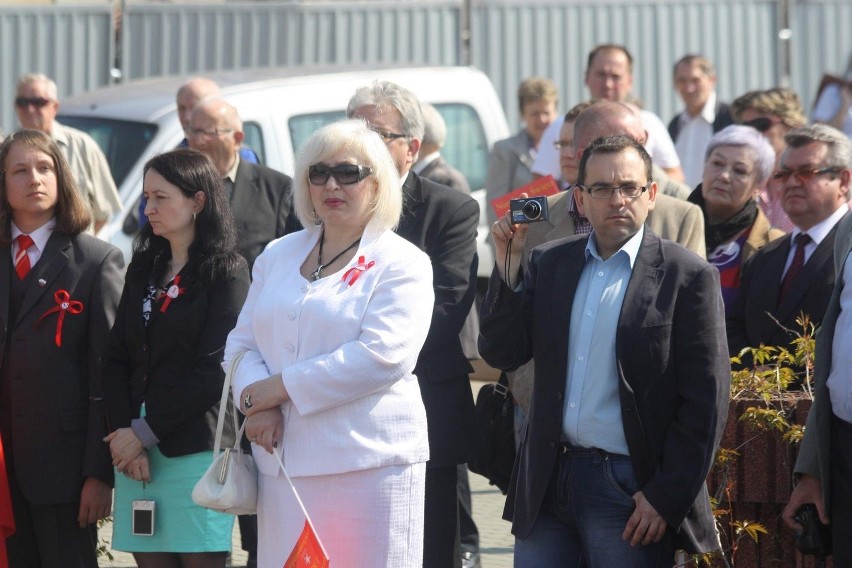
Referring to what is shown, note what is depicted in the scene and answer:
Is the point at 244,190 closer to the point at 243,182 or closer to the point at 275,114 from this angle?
the point at 243,182

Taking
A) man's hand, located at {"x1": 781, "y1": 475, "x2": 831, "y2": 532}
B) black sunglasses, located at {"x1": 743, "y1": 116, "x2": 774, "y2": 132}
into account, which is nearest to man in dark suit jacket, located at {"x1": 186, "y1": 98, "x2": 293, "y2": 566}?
man's hand, located at {"x1": 781, "y1": 475, "x2": 831, "y2": 532}

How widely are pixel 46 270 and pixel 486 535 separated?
2.94m

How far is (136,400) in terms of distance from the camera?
5398mm

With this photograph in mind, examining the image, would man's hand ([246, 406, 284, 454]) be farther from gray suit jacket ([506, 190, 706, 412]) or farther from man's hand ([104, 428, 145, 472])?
gray suit jacket ([506, 190, 706, 412])

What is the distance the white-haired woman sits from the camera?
6.54 meters

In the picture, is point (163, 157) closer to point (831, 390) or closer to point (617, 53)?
point (831, 390)

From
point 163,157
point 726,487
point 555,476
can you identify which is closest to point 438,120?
point 163,157

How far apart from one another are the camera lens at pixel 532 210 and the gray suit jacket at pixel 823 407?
1.00 m

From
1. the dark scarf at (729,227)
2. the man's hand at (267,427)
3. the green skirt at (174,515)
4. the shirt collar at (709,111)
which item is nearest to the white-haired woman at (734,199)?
the dark scarf at (729,227)

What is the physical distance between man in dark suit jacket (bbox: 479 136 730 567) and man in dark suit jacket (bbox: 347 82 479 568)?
816 millimetres

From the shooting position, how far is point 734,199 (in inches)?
264

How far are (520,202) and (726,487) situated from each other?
1419mm

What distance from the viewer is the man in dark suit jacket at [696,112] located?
1036 centimetres

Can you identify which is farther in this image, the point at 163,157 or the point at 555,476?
the point at 163,157
